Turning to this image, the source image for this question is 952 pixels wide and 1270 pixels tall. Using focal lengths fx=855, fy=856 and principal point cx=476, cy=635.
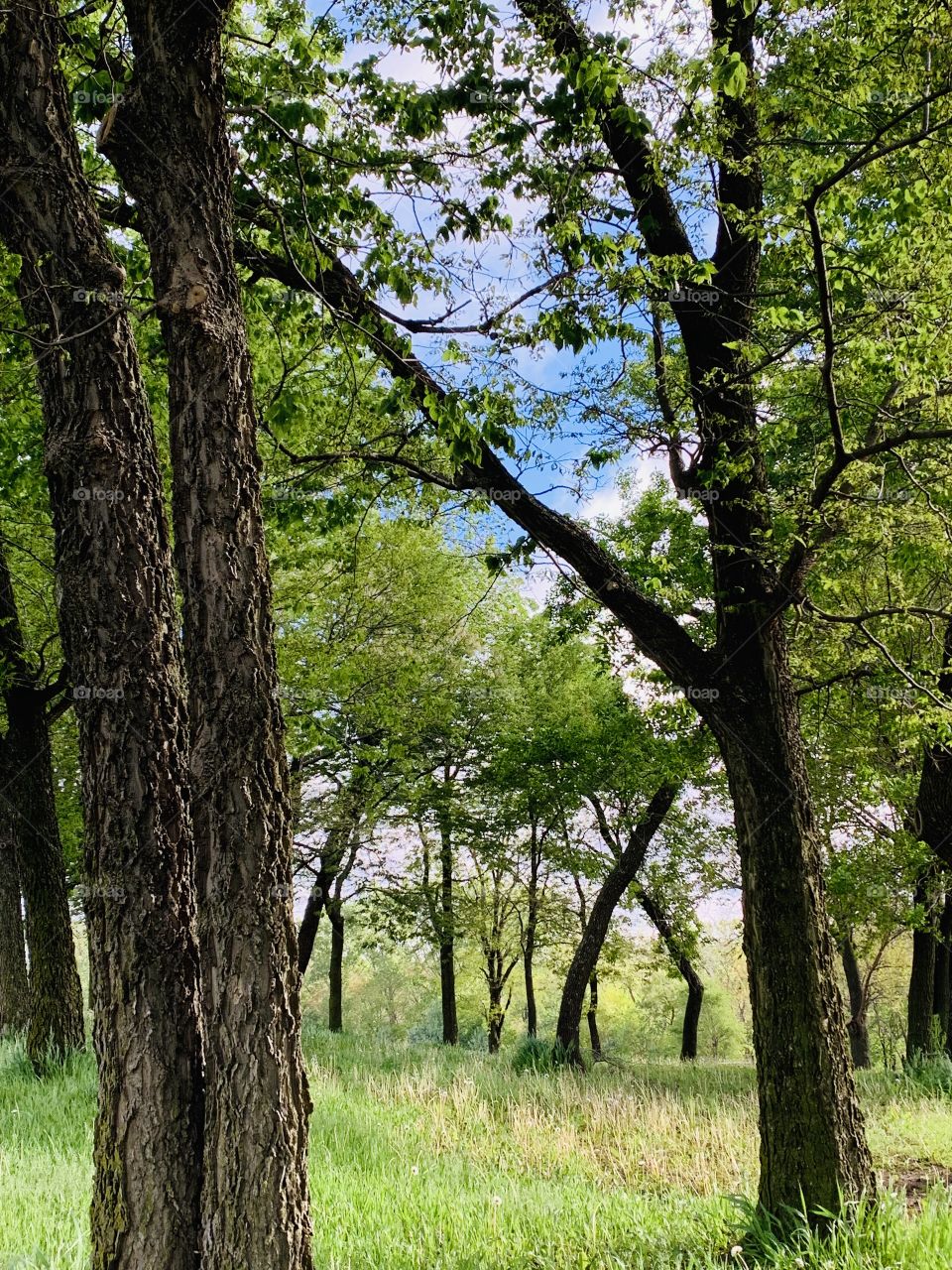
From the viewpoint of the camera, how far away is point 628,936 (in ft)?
75.8

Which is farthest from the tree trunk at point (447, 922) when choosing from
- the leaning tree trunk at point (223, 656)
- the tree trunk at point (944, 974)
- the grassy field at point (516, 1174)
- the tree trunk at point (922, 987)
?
the leaning tree trunk at point (223, 656)

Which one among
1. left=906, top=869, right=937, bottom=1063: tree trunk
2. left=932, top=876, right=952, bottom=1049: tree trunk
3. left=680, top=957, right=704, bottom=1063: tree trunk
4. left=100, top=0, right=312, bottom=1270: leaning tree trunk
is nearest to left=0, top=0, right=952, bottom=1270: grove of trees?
left=100, top=0, right=312, bottom=1270: leaning tree trunk

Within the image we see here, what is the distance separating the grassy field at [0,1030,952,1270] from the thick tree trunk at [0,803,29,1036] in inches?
87.8

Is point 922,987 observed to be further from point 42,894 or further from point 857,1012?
point 42,894

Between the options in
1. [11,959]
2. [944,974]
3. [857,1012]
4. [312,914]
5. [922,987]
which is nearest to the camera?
[11,959]

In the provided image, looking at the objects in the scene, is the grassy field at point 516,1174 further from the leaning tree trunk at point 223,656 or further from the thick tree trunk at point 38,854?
the leaning tree trunk at point 223,656

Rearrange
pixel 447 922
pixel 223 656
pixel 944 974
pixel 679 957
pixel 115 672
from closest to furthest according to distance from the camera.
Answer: pixel 223 656 < pixel 115 672 < pixel 944 974 < pixel 679 957 < pixel 447 922

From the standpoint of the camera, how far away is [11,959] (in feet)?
39.5

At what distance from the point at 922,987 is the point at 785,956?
10.7 meters

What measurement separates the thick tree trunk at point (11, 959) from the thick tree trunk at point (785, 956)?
31.9ft

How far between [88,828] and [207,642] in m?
0.95

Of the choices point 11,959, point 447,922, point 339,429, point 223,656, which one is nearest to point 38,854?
point 11,959

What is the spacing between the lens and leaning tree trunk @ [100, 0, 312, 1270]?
126 inches

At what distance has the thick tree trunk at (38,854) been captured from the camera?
8977 mm
